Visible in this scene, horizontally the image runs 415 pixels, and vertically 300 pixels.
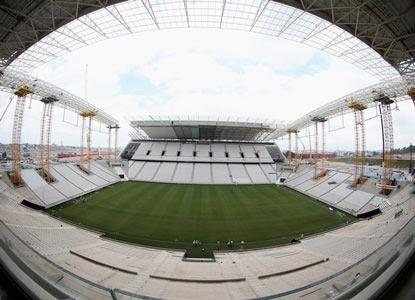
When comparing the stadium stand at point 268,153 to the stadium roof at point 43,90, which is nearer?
the stadium roof at point 43,90

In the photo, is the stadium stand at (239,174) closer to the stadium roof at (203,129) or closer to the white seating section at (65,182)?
the stadium roof at (203,129)

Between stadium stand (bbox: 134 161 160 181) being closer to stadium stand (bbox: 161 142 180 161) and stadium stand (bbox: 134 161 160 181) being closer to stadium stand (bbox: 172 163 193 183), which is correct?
stadium stand (bbox: 161 142 180 161)

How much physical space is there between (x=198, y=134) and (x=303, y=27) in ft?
117

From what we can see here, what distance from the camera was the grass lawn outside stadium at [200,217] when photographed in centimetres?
1675

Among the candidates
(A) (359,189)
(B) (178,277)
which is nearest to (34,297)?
(B) (178,277)

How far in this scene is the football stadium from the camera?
437cm

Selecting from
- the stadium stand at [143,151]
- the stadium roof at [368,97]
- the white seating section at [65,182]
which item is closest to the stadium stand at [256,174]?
the stadium roof at [368,97]

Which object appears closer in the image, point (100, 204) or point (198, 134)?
point (100, 204)

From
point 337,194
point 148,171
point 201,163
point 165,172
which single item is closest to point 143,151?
point 148,171

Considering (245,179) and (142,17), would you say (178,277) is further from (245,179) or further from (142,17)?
(245,179)

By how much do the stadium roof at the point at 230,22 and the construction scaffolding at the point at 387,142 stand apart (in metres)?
10.7

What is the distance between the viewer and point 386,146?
85.6 ft

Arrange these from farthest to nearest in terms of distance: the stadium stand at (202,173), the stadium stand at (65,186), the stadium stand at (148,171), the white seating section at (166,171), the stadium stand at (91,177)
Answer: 1. the stadium stand at (148,171)
2. the white seating section at (166,171)
3. the stadium stand at (202,173)
4. the stadium stand at (91,177)
5. the stadium stand at (65,186)

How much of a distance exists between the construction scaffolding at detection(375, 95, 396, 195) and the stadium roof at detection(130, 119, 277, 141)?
21708 mm
